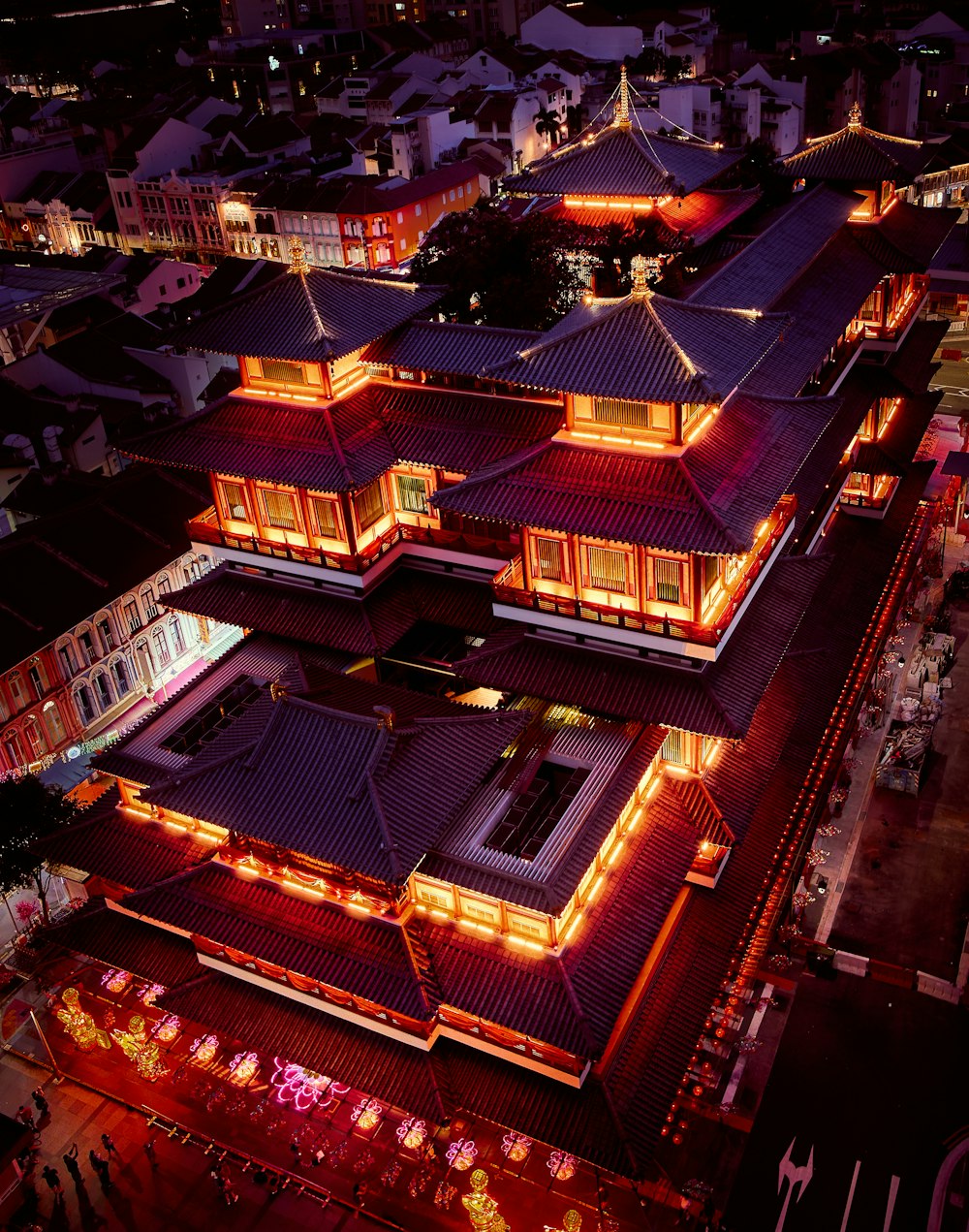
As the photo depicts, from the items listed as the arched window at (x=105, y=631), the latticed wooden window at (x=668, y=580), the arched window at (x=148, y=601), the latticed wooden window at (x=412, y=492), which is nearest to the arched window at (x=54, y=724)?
the arched window at (x=105, y=631)

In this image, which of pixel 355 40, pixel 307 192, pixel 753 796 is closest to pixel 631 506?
pixel 753 796

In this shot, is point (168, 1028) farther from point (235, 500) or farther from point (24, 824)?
point (235, 500)

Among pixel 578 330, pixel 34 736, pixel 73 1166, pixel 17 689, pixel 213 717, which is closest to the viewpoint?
pixel 73 1166

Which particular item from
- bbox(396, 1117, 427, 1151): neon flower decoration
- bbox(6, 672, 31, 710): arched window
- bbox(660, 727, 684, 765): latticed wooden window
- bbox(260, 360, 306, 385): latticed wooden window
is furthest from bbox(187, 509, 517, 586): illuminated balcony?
bbox(396, 1117, 427, 1151): neon flower decoration

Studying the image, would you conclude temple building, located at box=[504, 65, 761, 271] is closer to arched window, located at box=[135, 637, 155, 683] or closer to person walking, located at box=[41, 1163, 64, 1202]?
arched window, located at box=[135, 637, 155, 683]

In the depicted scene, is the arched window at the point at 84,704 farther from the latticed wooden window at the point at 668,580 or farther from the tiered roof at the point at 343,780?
the latticed wooden window at the point at 668,580

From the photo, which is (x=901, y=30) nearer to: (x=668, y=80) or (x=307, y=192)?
(x=668, y=80)

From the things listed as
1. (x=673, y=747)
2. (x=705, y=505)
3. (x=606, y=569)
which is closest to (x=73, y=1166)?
(x=673, y=747)
